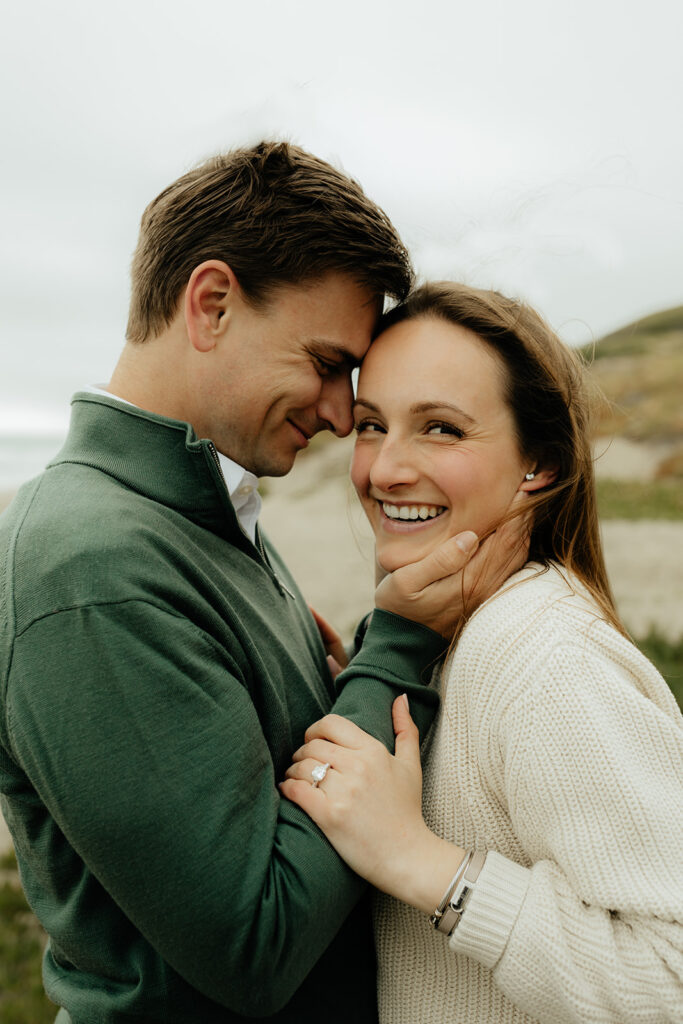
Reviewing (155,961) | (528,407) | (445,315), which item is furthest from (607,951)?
(445,315)

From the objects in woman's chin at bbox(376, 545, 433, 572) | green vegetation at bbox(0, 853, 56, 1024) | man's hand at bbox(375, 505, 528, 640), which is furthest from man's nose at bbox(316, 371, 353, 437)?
green vegetation at bbox(0, 853, 56, 1024)

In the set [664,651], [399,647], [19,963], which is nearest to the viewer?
[399,647]

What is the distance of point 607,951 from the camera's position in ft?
4.67

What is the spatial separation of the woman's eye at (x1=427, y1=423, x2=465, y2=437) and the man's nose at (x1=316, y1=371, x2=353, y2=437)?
0.29 meters

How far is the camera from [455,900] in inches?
59.2

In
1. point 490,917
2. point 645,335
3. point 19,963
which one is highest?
point 490,917

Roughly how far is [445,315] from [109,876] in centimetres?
150

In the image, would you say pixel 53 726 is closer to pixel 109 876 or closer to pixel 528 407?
pixel 109 876

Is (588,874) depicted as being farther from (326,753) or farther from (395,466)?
(395,466)

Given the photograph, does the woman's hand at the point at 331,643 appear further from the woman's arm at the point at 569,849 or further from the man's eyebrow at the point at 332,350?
the woman's arm at the point at 569,849

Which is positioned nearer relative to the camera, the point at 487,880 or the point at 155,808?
the point at 155,808

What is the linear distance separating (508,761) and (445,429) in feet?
2.77

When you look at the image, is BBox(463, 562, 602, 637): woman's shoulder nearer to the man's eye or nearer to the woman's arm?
the woman's arm

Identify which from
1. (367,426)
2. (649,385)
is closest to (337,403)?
(367,426)
